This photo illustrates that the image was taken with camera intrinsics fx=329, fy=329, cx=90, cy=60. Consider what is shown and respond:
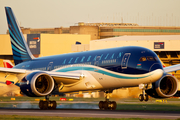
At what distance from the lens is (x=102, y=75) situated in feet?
105

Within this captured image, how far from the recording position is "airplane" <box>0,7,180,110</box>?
29.2 metres

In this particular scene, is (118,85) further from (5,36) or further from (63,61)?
(5,36)

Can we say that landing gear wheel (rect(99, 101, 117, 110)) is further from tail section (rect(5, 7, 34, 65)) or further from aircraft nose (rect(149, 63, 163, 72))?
tail section (rect(5, 7, 34, 65))

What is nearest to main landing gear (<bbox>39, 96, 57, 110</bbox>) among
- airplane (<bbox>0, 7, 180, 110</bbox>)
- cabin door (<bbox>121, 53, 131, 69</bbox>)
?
airplane (<bbox>0, 7, 180, 110</bbox>)

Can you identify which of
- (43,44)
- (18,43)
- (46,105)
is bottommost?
(46,105)

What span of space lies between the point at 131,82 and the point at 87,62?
592cm

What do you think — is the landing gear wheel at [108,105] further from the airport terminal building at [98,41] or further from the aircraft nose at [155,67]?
the airport terminal building at [98,41]

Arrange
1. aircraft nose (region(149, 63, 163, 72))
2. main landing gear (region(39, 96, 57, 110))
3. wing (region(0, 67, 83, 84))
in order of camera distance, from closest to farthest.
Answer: aircraft nose (region(149, 63, 163, 72)) < wing (region(0, 67, 83, 84)) < main landing gear (region(39, 96, 57, 110))

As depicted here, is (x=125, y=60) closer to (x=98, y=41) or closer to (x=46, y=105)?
(x=46, y=105)

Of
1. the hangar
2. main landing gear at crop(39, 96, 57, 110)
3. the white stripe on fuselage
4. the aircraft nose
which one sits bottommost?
main landing gear at crop(39, 96, 57, 110)

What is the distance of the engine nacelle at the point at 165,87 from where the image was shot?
32.2m

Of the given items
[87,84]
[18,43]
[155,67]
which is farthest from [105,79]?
[18,43]

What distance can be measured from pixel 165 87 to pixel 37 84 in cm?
1283

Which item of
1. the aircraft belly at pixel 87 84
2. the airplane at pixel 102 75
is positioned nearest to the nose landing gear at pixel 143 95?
the airplane at pixel 102 75
